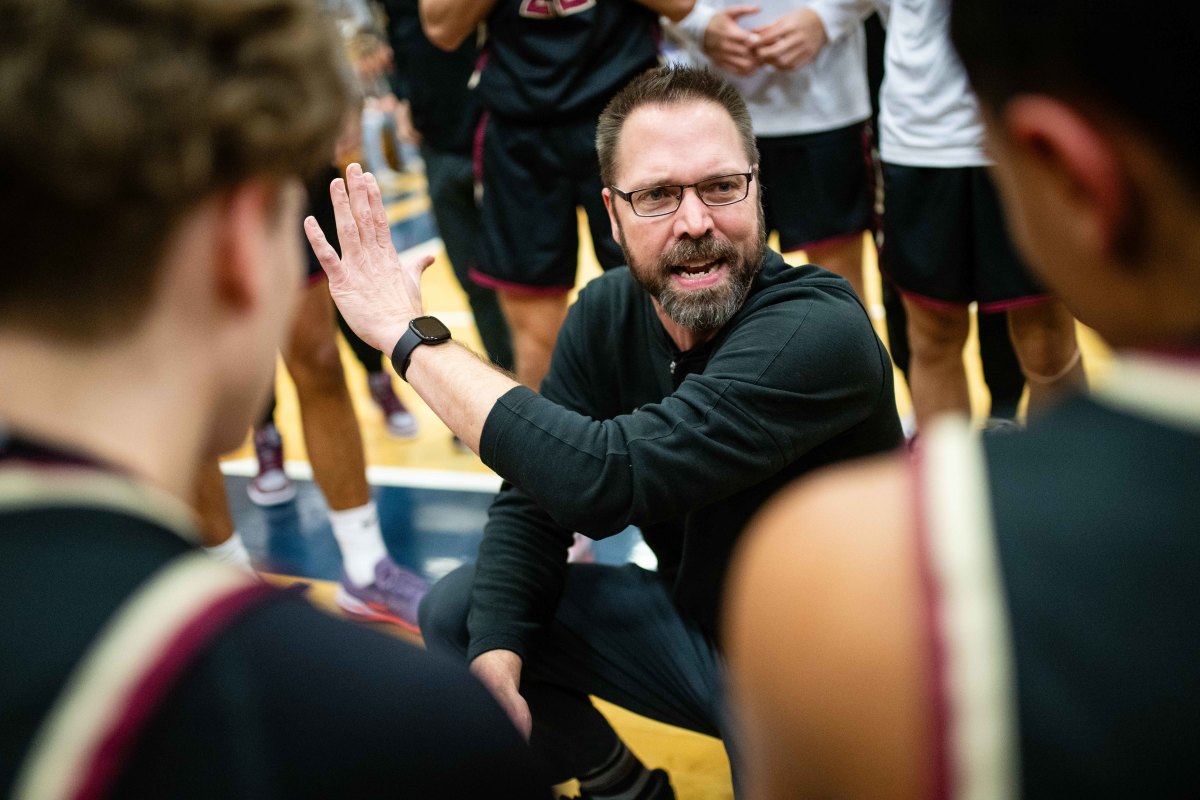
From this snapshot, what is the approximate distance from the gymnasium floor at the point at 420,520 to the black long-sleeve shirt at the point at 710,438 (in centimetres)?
49

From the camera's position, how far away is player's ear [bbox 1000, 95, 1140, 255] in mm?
695

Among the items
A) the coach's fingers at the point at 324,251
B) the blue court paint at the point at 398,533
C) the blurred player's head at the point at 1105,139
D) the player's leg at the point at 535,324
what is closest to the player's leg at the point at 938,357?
the blue court paint at the point at 398,533

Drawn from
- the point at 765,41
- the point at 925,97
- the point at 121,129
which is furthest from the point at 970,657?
the point at 765,41

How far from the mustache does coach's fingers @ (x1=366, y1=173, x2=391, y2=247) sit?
53cm

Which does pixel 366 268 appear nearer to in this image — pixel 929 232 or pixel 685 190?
pixel 685 190

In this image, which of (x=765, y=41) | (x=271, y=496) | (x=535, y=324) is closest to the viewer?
(x=765, y=41)

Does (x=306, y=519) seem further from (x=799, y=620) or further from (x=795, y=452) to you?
(x=799, y=620)

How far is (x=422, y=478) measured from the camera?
12.5 feet

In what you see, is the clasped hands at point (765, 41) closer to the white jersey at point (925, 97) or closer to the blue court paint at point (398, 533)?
the white jersey at point (925, 97)

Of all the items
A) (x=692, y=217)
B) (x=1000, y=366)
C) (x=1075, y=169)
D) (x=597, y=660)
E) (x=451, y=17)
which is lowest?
(x=1000, y=366)

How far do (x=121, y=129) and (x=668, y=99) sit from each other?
1.53 m

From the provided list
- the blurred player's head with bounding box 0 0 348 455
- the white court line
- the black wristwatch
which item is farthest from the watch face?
the white court line

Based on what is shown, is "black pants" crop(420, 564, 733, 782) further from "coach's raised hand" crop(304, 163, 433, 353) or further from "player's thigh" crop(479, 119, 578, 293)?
"player's thigh" crop(479, 119, 578, 293)

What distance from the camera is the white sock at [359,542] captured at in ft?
9.89
